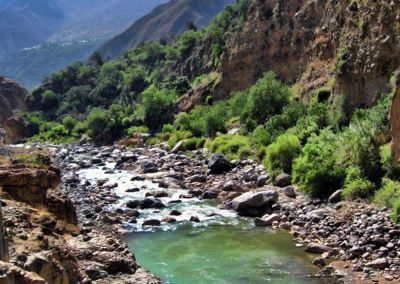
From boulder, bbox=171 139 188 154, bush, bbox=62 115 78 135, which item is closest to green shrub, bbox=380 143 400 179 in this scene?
boulder, bbox=171 139 188 154

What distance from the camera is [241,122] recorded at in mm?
70938

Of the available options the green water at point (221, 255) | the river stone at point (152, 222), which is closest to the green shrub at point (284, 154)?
the green water at point (221, 255)

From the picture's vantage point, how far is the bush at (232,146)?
186ft

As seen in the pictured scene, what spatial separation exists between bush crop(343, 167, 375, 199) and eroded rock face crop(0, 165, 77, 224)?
17.2 meters

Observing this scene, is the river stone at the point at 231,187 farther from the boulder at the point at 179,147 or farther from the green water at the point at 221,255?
the boulder at the point at 179,147

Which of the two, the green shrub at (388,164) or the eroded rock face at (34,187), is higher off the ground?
the eroded rock face at (34,187)

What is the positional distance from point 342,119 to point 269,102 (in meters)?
17.0

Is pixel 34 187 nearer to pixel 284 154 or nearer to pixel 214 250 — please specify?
pixel 214 250

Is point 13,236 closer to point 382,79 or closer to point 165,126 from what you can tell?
point 382,79

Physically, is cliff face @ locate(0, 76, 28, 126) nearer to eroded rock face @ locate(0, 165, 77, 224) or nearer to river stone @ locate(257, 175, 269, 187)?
river stone @ locate(257, 175, 269, 187)

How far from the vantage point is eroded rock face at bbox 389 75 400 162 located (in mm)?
32594

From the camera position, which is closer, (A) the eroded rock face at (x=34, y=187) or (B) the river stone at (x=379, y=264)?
(A) the eroded rock face at (x=34, y=187)

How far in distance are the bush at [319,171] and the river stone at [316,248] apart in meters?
8.97

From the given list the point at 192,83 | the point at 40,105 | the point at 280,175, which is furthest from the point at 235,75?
A: the point at 40,105
